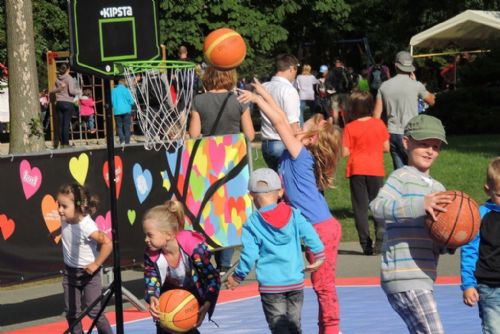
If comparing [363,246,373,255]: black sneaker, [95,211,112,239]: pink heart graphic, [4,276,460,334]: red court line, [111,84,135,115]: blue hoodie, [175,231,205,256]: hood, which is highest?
[111,84,135,115]: blue hoodie

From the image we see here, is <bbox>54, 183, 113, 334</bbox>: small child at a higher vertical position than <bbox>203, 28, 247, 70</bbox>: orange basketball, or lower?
lower

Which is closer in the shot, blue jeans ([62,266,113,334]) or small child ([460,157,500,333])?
small child ([460,157,500,333])

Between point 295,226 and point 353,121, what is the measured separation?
228 inches

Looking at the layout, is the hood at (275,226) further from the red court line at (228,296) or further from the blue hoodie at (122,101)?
the blue hoodie at (122,101)

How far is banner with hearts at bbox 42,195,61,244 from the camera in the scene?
10352mm

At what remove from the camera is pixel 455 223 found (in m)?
6.36

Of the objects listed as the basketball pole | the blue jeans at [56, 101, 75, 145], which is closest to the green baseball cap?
the basketball pole

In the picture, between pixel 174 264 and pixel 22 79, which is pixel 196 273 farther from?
pixel 22 79

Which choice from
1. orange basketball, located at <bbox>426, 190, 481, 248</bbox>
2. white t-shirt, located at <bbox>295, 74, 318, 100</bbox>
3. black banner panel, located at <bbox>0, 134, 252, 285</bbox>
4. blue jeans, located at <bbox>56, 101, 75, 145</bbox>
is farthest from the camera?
white t-shirt, located at <bbox>295, 74, 318, 100</bbox>

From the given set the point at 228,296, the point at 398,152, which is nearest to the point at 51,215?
the point at 228,296

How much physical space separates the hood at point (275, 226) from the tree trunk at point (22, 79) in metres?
16.7

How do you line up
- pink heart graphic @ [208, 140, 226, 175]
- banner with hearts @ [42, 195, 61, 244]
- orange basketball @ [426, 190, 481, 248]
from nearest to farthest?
1. orange basketball @ [426, 190, 481, 248]
2. banner with hearts @ [42, 195, 61, 244]
3. pink heart graphic @ [208, 140, 226, 175]

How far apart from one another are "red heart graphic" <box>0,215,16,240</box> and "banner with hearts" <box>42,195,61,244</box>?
357mm

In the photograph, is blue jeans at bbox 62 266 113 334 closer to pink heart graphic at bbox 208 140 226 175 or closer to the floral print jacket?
the floral print jacket
